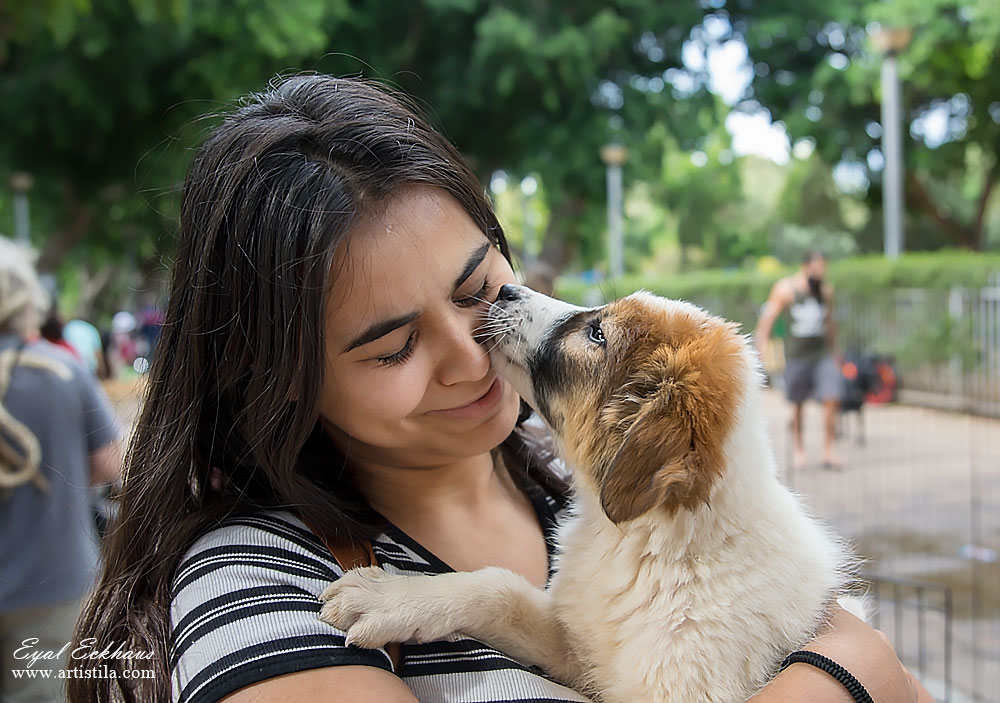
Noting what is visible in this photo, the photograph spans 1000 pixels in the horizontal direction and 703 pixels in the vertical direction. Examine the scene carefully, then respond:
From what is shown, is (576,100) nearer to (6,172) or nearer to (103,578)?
(6,172)

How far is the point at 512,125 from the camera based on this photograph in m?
19.8

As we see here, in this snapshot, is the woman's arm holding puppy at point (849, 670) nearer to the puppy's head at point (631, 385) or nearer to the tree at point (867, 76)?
the puppy's head at point (631, 385)

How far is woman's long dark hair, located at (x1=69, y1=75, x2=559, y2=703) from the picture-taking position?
1598 mm

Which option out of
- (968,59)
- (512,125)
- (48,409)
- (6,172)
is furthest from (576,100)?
(48,409)

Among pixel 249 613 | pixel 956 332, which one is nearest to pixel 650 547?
pixel 249 613

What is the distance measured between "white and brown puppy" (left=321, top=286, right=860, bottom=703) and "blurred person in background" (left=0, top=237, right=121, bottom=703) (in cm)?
260

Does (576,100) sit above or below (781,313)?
above

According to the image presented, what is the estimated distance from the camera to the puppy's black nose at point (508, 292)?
1.96 meters

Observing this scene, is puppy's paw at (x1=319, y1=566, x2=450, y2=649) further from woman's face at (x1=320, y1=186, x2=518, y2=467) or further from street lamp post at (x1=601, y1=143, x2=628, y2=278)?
street lamp post at (x1=601, y1=143, x2=628, y2=278)

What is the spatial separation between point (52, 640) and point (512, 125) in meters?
17.3

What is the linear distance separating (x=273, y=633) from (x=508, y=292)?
913 mm

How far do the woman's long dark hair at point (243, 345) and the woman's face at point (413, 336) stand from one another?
0.05 meters

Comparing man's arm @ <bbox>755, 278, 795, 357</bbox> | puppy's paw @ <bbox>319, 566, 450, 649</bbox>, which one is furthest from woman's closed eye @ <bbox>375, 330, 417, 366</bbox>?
man's arm @ <bbox>755, 278, 795, 357</bbox>

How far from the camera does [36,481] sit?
404cm
